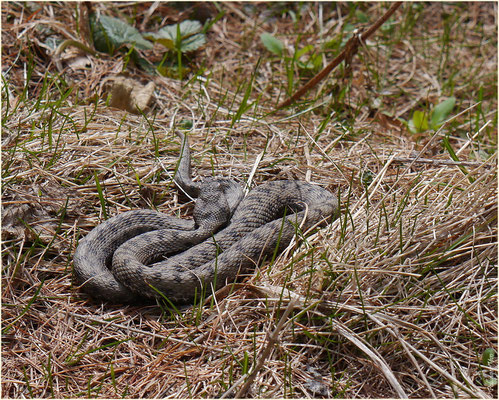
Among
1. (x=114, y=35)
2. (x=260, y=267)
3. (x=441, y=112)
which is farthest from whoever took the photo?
(x=114, y=35)

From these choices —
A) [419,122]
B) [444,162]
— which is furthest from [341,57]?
[444,162]

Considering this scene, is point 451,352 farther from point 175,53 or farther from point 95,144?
point 175,53

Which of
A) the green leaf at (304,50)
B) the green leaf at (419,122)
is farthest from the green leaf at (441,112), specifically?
the green leaf at (304,50)

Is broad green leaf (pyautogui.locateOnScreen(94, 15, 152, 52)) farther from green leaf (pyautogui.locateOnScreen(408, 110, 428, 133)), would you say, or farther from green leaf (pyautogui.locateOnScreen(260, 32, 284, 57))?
green leaf (pyautogui.locateOnScreen(408, 110, 428, 133))

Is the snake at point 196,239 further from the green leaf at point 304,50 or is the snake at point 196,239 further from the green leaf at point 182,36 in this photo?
the green leaf at point 304,50

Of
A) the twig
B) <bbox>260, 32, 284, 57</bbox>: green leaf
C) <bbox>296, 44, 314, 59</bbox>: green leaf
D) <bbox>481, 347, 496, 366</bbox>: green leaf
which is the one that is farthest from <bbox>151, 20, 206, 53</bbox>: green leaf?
<bbox>481, 347, 496, 366</bbox>: green leaf

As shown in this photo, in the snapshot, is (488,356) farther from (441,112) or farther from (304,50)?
(304,50)
